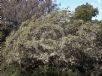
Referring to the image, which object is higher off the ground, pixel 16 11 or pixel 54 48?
pixel 16 11

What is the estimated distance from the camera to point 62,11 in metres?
13.9

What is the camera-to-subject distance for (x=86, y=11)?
875 inches

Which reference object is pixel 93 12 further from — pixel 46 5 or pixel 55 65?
pixel 55 65

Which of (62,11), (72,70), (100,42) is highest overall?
(62,11)

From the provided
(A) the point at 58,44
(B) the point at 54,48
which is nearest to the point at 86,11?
(A) the point at 58,44

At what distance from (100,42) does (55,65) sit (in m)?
2.20

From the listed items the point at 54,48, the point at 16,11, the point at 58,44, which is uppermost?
the point at 16,11

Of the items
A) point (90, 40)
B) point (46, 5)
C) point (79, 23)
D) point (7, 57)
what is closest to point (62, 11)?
point (79, 23)

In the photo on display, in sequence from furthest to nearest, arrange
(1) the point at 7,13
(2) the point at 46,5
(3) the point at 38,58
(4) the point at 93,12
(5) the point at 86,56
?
(2) the point at 46,5, (4) the point at 93,12, (1) the point at 7,13, (5) the point at 86,56, (3) the point at 38,58

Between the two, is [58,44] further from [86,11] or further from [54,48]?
[86,11]

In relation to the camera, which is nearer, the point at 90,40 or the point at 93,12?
the point at 90,40

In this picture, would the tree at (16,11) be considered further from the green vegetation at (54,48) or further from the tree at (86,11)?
the green vegetation at (54,48)

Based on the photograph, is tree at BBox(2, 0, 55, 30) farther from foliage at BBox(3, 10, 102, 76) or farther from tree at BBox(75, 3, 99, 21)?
foliage at BBox(3, 10, 102, 76)

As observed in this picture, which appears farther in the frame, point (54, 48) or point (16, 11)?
point (16, 11)
